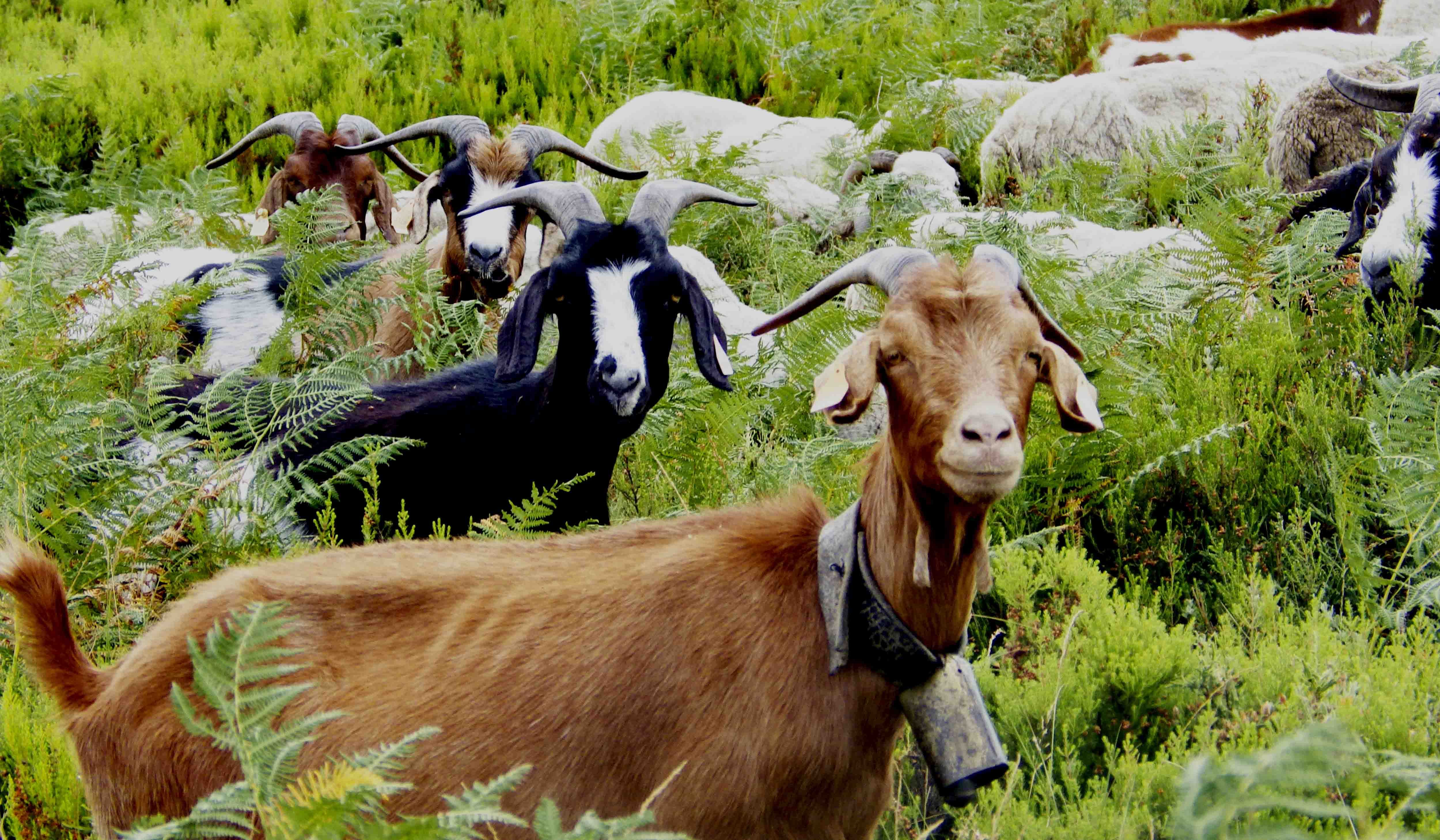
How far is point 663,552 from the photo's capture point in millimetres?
2986

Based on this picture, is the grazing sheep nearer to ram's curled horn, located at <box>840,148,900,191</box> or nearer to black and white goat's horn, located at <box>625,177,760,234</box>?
ram's curled horn, located at <box>840,148,900,191</box>

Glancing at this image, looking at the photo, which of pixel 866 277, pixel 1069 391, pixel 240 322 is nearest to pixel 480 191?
pixel 240 322

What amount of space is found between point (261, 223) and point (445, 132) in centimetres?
183

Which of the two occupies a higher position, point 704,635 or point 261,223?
point 704,635

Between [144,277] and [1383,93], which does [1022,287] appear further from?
[144,277]

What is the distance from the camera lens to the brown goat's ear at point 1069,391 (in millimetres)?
2633

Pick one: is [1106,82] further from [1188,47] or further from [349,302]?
[349,302]

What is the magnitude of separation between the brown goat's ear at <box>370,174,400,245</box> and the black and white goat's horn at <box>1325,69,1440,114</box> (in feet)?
19.0

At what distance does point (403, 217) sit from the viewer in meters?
8.26

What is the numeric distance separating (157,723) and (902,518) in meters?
1.67

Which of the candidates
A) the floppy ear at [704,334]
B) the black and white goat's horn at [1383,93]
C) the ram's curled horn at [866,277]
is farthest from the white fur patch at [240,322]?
the black and white goat's horn at [1383,93]

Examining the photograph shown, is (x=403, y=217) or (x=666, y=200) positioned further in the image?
(x=403, y=217)

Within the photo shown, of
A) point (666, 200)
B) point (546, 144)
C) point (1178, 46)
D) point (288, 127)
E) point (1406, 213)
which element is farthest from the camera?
point (1178, 46)

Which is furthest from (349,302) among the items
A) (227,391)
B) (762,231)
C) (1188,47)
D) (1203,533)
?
(1188,47)
